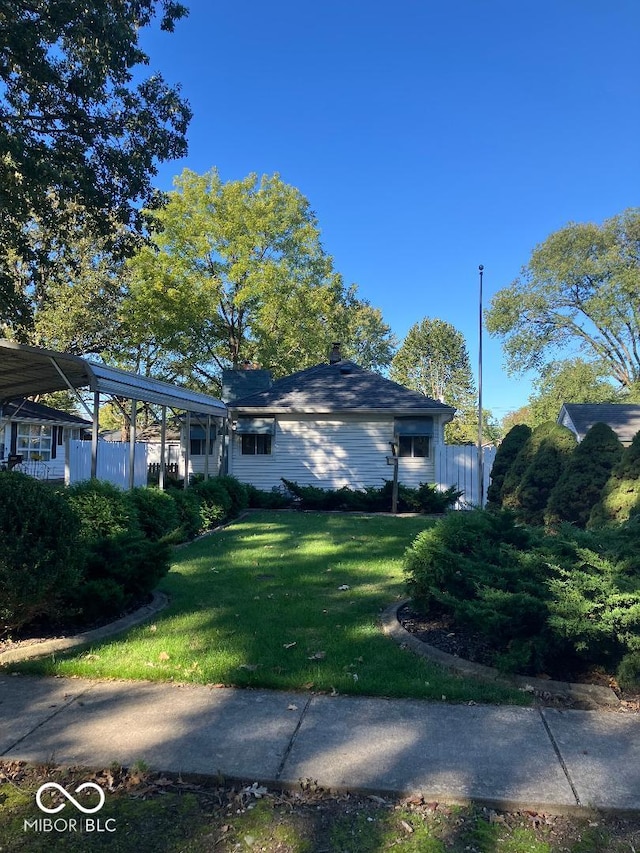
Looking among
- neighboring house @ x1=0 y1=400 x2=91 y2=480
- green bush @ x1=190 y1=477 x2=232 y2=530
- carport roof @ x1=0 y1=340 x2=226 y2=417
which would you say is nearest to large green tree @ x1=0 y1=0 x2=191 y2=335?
carport roof @ x1=0 y1=340 x2=226 y2=417

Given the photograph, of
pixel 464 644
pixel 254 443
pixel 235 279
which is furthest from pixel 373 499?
pixel 235 279

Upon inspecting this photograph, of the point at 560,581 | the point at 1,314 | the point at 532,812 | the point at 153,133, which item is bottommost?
the point at 532,812

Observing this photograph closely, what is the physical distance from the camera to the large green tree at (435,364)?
184 feet

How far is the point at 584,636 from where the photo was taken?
156 inches

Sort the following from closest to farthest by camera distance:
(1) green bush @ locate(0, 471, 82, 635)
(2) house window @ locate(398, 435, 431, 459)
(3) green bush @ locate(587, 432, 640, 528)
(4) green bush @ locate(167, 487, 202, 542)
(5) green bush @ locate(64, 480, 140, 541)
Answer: (1) green bush @ locate(0, 471, 82, 635) → (5) green bush @ locate(64, 480, 140, 541) → (3) green bush @ locate(587, 432, 640, 528) → (4) green bush @ locate(167, 487, 202, 542) → (2) house window @ locate(398, 435, 431, 459)

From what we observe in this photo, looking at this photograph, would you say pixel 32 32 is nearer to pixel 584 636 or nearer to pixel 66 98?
pixel 66 98

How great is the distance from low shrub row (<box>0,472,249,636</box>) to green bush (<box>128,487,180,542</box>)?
3.71ft

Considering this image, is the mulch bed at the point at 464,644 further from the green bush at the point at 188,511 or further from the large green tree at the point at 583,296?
the large green tree at the point at 583,296

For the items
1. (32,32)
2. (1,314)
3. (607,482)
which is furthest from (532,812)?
(1,314)

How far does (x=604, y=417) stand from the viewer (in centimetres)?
2639

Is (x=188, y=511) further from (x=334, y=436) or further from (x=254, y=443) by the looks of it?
(x=334, y=436)

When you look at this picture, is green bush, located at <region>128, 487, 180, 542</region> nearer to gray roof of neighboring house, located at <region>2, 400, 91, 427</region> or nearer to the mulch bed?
the mulch bed

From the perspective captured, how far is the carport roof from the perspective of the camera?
8336 mm

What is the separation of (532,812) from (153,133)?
11769 millimetres
